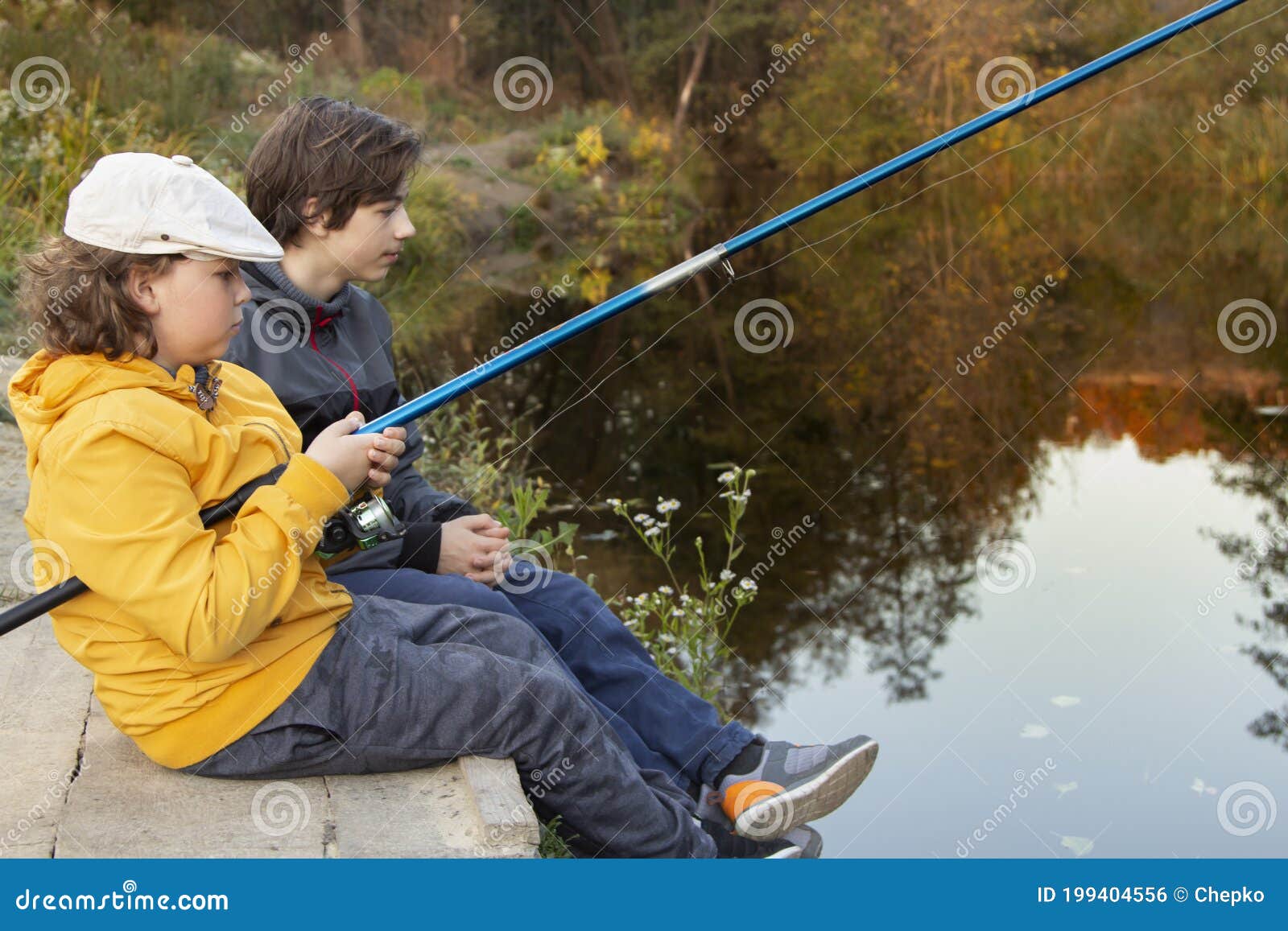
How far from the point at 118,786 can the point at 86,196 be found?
0.87 meters

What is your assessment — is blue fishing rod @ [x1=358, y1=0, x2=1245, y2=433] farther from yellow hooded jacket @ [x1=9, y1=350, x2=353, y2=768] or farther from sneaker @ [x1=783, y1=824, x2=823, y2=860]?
sneaker @ [x1=783, y1=824, x2=823, y2=860]

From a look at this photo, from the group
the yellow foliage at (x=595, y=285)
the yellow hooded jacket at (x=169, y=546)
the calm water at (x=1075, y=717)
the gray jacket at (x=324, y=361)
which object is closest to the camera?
the yellow hooded jacket at (x=169, y=546)

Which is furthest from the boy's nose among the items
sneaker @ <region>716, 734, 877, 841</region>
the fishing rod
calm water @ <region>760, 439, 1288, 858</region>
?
calm water @ <region>760, 439, 1288, 858</region>

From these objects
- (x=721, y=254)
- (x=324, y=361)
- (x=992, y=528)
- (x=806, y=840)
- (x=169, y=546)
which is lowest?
(x=169, y=546)

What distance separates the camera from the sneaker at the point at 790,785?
2.48 metres

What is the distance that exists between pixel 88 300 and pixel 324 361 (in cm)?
73

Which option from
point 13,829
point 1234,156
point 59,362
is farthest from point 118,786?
point 1234,156

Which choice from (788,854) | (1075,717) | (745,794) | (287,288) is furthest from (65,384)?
(1075,717)

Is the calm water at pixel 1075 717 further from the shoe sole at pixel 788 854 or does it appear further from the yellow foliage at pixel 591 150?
the yellow foliage at pixel 591 150

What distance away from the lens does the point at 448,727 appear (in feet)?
7.28

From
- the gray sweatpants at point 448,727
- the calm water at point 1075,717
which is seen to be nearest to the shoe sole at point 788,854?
the gray sweatpants at point 448,727

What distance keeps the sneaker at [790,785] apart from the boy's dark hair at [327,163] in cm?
123

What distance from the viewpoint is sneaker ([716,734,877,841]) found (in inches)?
97.8

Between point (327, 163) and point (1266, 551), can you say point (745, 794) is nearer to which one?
point (327, 163)
